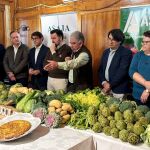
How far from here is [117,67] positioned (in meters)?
2.86

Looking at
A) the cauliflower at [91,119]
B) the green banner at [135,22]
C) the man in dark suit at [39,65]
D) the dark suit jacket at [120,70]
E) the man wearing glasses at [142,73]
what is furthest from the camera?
the man in dark suit at [39,65]

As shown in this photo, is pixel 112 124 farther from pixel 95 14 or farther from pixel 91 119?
pixel 95 14

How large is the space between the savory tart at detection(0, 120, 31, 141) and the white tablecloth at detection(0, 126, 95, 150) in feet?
0.16

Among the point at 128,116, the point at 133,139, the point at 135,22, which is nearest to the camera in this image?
the point at 133,139

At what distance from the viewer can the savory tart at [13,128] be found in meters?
1.52

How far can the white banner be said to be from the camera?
391 cm

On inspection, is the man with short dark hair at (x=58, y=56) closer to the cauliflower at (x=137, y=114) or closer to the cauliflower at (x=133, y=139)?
the cauliflower at (x=137, y=114)

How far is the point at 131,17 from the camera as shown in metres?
3.23

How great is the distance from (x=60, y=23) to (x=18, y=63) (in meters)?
0.92

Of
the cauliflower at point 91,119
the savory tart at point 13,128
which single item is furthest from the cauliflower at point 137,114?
the savory tart at point 13,128

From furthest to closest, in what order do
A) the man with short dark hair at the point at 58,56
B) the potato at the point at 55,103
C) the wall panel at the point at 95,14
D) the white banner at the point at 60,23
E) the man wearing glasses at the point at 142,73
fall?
the white banner at the point at 60,23 → the wall panel at the point at 95,14 → the man with short dark hair at the point at 58,56 → the man wearing glasses at the point at 142,73 → the potato at the point at 55,103

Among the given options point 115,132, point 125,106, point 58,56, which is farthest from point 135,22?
point 115,132

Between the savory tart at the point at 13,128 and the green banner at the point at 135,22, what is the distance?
2.00m

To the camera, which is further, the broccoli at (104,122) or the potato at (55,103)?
the potato at (55,103)
